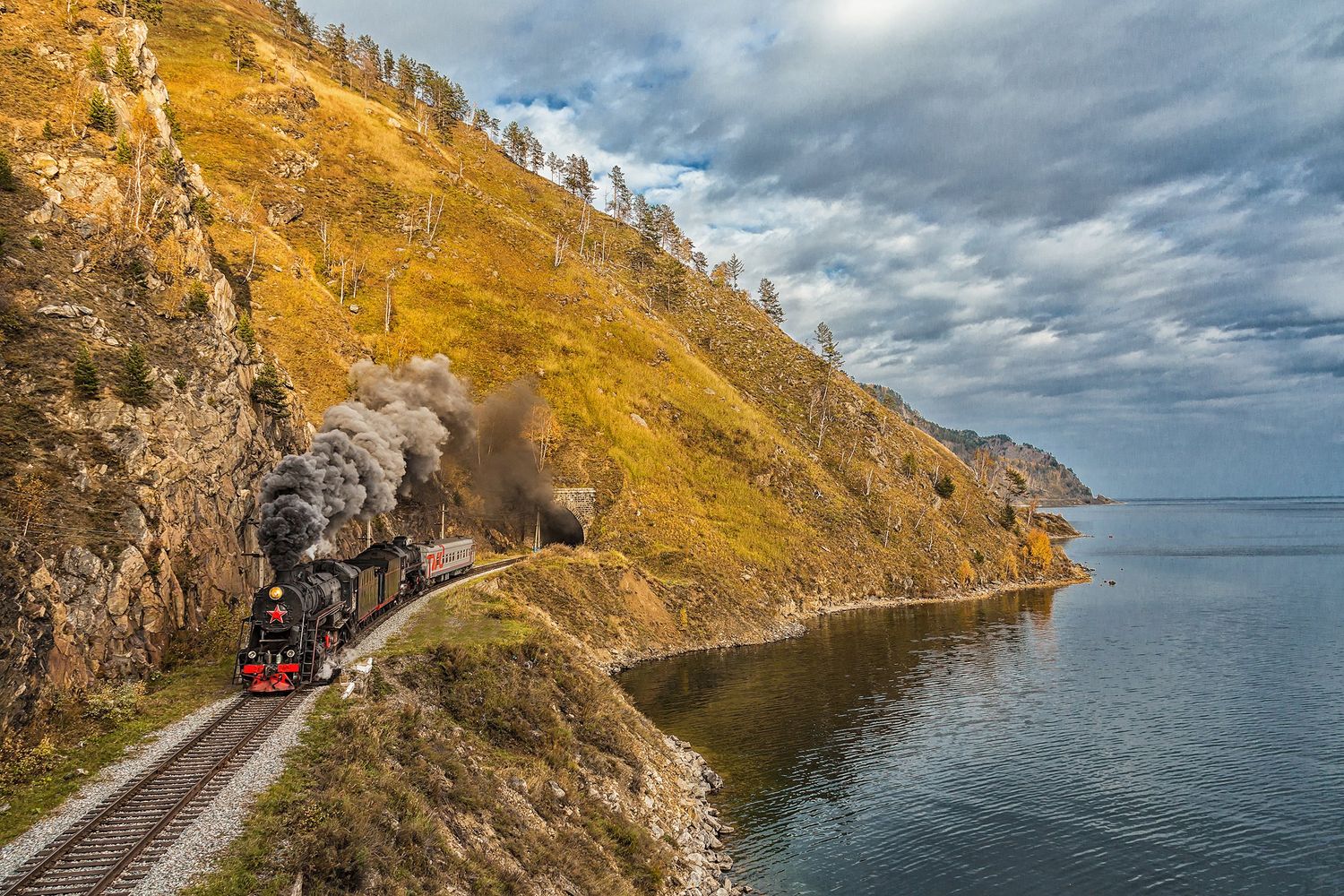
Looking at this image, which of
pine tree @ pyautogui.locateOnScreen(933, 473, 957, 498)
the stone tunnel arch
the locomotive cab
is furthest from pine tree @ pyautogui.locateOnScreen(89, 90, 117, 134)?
pine tree @ pyautogui.locateOnScreen(933, 473, 957, 498)

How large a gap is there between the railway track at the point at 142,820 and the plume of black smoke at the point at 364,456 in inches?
324

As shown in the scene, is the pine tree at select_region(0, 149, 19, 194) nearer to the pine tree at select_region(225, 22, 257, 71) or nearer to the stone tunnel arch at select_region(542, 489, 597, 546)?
the stone tunnel arch at select_region(542, 489, 597, 546)

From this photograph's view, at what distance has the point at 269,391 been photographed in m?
48.8

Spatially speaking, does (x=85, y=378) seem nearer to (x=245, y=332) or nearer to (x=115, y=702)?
(x=115, y=702)

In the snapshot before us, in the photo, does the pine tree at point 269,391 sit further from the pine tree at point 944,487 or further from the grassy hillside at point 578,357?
the pine tree at point 944,487

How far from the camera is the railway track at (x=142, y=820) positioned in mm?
14516

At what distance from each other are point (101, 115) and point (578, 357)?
61.4 metres

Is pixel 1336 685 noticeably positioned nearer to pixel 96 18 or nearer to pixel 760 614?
pixel 760 614

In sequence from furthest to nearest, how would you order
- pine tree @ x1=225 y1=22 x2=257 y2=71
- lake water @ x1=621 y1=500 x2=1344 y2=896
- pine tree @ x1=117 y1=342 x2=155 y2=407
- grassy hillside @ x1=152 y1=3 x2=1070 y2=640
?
1. pine tree @ x1=225 y1=22 x2=257 y2=71
2. grassy hillside @ x1=152 y1=3 x2=1070 y2=640
3. pine tree @ x1=117 y1=342 x2=155 y2=407
4. lake water @ x1=621 y1=500 x2=1344 y2=896

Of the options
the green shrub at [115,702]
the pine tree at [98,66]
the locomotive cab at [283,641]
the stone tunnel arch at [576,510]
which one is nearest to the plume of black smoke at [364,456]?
the locomotive cab at [283,641]

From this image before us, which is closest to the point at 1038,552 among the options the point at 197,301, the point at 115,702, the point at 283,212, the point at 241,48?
the point at 197,301

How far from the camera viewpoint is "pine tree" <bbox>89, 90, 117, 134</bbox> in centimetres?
4672

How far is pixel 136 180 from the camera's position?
4494 centimetres

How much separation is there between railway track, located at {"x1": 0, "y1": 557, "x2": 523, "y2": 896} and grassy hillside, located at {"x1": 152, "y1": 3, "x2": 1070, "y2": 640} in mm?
53821
